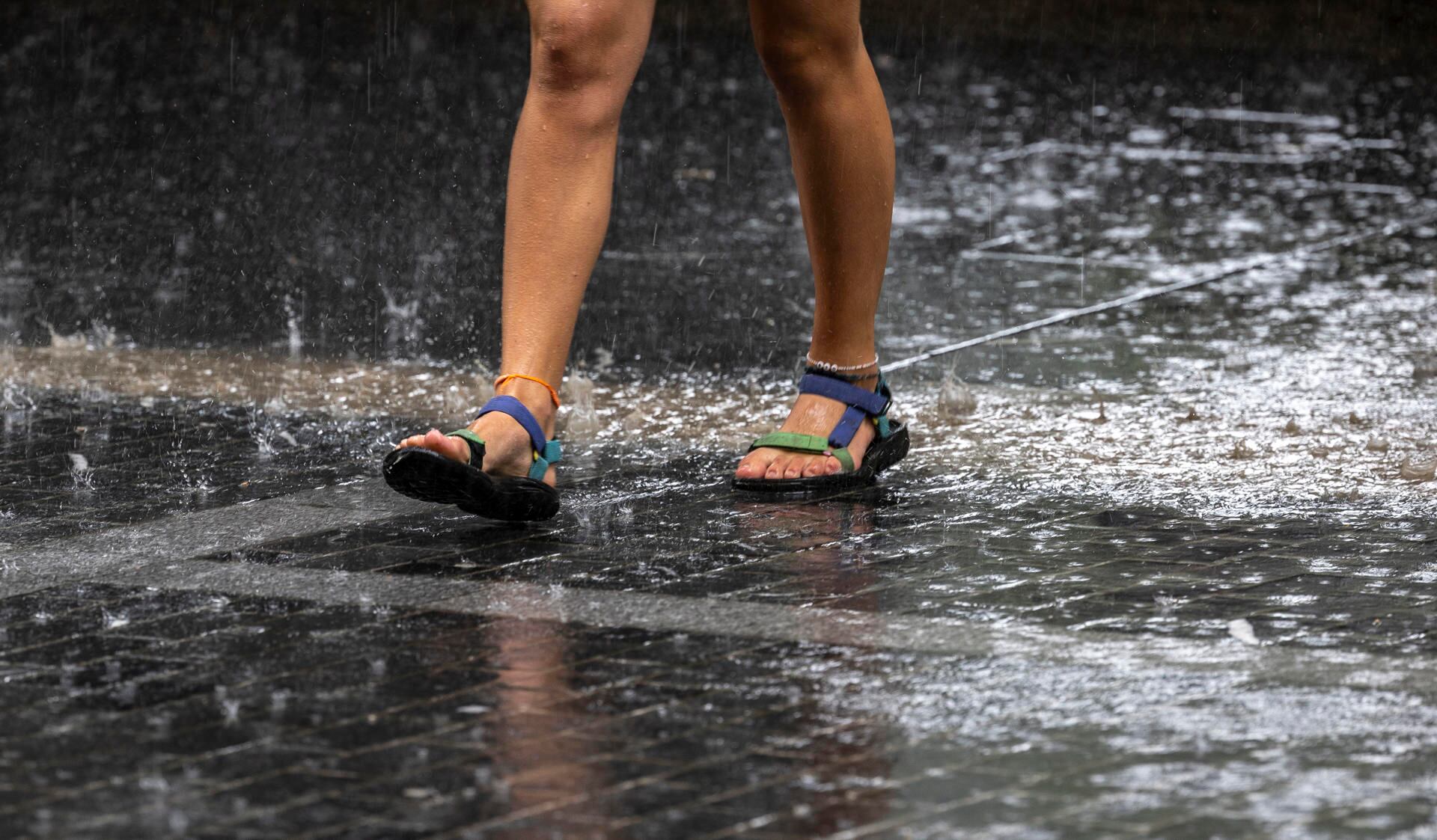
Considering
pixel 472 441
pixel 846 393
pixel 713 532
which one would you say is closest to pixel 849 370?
pixel 846 393

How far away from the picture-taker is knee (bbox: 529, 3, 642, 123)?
12.3 feet

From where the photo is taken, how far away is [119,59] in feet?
39.6

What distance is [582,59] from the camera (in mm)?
3768

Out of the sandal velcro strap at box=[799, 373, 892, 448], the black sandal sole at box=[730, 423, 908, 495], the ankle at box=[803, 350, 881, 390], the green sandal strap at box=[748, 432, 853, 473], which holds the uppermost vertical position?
the ankle at box=[803, 350, 881, 390]

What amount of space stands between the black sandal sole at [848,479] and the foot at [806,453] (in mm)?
13

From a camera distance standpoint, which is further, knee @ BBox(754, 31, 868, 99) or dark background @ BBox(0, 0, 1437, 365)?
dark background @ BBox(0, 0, 1437, 365)

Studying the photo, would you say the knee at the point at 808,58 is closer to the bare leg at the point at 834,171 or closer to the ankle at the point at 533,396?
the bare leg at the point at 834,171

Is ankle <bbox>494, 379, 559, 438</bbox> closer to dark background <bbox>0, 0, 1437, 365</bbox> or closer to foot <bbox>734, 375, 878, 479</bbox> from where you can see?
foot <bbox>734, 375, 878, 479</bbox>

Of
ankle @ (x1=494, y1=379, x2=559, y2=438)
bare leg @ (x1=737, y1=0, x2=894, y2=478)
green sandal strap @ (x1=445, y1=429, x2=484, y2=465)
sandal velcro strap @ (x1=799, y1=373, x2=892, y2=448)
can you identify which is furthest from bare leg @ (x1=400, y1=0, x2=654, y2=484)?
sandal velcro strap @ (x1=799, y1=373, x2=892, y2=448)

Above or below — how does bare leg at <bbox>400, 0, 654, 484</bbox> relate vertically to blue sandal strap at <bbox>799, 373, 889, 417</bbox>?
above

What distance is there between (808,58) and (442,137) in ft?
18.3

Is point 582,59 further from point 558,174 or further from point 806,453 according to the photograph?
point 806,453

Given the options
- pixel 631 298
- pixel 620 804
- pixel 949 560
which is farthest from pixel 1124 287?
pixel 620 804

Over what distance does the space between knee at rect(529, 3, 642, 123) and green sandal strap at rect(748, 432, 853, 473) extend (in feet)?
2.27
